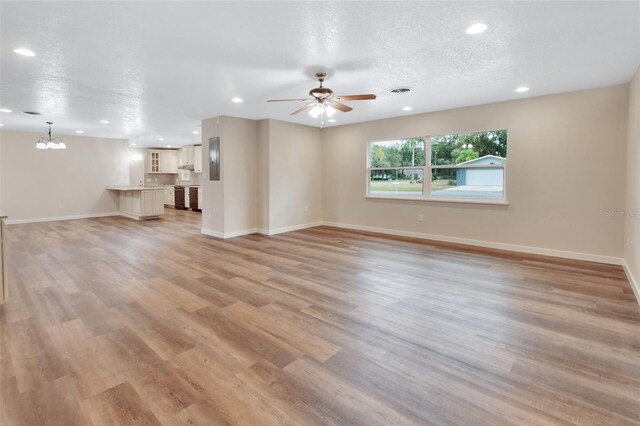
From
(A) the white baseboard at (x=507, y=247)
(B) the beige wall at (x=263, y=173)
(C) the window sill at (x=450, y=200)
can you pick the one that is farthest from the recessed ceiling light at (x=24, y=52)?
(A) the white baseboard at (x=507, y=247)

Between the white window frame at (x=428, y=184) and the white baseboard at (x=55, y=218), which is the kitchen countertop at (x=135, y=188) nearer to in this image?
the white baseboard at (x=55, y=218)

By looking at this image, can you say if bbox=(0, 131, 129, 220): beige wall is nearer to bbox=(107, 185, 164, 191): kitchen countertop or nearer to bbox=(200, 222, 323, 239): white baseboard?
bbox=(107, 185, 164, 191): kitchen countertop

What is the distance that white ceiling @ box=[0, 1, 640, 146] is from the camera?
240cm

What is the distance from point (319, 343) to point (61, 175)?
980 cm

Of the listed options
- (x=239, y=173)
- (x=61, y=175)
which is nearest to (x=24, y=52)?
(x=239, y=173)

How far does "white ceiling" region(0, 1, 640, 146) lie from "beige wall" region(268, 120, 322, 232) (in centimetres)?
169

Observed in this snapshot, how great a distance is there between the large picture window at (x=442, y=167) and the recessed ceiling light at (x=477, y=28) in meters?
3.12

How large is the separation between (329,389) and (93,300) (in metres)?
2.71

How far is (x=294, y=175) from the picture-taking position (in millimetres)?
7254

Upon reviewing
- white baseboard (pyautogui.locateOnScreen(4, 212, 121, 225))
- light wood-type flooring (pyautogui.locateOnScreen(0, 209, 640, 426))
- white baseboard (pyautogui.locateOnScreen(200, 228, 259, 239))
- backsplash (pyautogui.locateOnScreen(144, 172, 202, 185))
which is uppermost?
backsplash (pyautogui.locateOnScreen(144, 172, 202, 185))

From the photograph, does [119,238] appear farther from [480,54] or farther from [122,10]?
[480,54]

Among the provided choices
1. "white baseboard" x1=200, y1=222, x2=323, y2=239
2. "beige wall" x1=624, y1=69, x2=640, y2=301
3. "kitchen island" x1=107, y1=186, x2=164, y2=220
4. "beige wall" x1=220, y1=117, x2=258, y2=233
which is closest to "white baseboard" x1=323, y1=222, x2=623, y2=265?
"beige wall" x1=624, y1=69, x2=640, y2=301

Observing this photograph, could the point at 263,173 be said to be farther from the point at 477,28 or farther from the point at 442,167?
the point at 477,28

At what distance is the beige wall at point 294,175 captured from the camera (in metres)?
6.80
